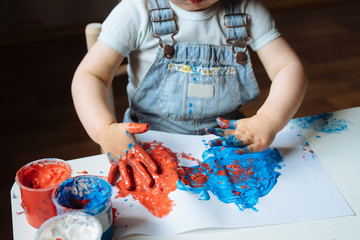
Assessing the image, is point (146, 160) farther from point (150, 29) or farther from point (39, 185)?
point (150, 29)

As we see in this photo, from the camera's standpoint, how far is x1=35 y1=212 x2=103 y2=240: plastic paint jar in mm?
517

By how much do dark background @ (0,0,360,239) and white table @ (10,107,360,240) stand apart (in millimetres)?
762

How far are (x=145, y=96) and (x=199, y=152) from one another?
219 mm

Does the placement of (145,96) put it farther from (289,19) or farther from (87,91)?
(289,19)

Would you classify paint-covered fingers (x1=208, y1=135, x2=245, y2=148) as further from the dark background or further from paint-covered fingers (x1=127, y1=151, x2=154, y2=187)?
the dark background

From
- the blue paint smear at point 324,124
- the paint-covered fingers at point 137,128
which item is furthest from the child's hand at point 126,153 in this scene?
the blue paint smear at point 324,124

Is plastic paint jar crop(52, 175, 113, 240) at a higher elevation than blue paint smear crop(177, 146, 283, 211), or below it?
higher

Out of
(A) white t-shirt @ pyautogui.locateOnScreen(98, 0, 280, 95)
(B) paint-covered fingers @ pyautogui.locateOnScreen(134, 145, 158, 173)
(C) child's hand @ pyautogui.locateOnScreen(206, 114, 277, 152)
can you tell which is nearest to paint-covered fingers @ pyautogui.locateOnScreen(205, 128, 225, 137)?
(C) child's hand @ pyautogui.locateOnScreen(206, 114, 277, 152)

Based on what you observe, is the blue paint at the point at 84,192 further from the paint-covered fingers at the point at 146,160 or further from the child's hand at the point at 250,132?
the child's hand at the point at 250,132

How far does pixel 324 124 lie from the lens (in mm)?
846

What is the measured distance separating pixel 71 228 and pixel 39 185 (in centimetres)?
13

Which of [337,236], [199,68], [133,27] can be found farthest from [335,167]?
[133,27]

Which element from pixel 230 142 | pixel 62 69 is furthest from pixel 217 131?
pixel 62 69

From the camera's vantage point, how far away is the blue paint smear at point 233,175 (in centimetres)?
67
